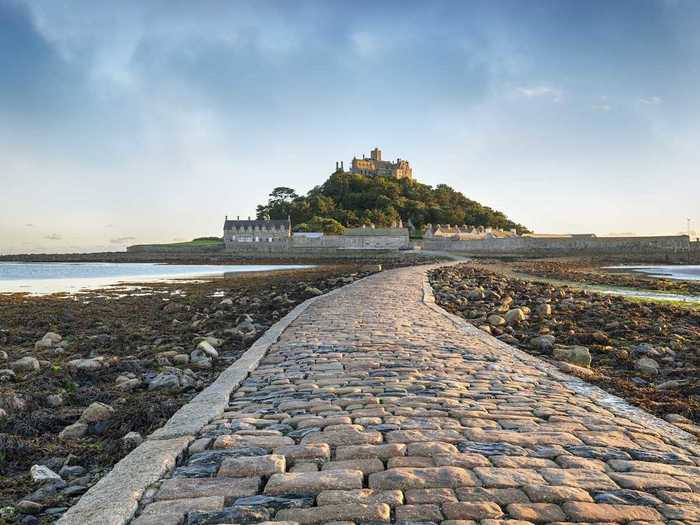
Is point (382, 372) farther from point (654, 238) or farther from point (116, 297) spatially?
point (654, 238)

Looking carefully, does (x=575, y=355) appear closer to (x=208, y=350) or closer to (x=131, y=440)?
(x=208, y=350)

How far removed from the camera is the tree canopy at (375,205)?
100000 millimetres

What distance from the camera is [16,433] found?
15.3 ft

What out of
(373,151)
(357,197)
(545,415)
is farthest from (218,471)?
(373,151)

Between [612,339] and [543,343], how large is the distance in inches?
87.3

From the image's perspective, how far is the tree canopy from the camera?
100 metres

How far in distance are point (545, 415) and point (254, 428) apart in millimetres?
2375

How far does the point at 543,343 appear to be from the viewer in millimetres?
8289

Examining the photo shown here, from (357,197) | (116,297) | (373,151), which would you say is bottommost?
(116,297)

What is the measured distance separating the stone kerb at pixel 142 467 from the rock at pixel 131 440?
0.37m

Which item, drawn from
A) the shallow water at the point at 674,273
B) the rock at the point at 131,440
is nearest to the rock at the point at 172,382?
the rock at the point at 131,440

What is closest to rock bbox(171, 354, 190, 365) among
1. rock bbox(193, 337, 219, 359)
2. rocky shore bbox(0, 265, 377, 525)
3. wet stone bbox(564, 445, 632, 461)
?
rocky shore bbox(0, 265, 377, 525)

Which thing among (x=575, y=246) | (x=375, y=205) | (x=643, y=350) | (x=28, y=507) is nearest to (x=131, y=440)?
(x=28, y=507)

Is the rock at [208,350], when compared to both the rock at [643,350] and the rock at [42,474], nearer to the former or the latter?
the rock at [42,474]
